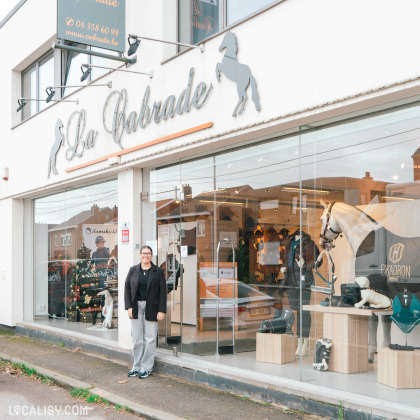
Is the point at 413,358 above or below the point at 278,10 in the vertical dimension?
below

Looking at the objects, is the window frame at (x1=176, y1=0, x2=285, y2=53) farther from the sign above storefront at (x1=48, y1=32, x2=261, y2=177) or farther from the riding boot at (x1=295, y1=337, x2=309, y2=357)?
the riding boot at (x1=295, y1=337, x2=309, y2=357)

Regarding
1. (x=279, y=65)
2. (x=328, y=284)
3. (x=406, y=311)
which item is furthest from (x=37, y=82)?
(x=406, y=311)

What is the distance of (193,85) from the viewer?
775cm

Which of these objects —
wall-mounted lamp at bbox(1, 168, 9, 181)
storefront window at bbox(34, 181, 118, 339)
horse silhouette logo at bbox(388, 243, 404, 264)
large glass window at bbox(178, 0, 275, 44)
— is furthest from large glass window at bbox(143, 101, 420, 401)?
wall-mounted lamp at bbox(1, 168, 9, 181)

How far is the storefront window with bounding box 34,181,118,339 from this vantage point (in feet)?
36.2

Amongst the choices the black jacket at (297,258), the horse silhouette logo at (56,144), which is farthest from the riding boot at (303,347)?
the horse silhouette logo at (56,144)

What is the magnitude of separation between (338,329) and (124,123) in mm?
4721

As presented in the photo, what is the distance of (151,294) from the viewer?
8.01 m

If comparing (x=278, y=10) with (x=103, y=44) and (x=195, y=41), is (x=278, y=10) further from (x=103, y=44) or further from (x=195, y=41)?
(x=103, y=44)

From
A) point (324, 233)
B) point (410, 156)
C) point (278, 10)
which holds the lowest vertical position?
point (324, 233)

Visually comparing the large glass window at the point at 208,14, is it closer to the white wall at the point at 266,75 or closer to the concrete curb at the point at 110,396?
the white wall at the point at 266,75

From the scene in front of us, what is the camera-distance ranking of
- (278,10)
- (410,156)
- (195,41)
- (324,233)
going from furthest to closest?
(195,41) → (324,233) → (278,10) → (410,156)

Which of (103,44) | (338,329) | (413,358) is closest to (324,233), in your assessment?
(338,329)

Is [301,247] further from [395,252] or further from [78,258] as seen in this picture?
[78,258]
